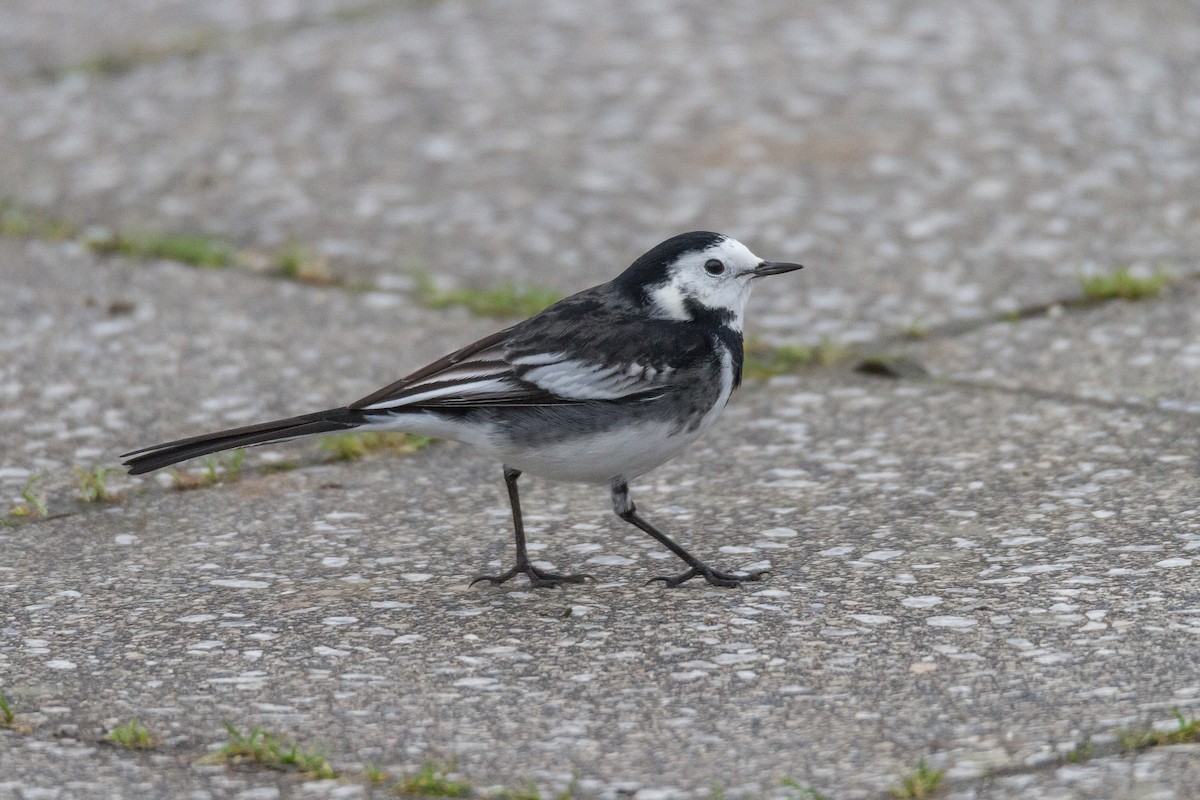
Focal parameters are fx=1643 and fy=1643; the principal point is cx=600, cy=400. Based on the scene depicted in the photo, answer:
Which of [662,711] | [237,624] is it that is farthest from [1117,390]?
[237,624]

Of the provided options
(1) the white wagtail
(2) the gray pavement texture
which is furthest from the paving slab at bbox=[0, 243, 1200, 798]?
(1) the white wagtail

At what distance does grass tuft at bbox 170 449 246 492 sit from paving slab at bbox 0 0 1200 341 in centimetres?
179

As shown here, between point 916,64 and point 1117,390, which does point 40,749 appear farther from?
point 916,64

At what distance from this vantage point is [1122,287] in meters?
6.54

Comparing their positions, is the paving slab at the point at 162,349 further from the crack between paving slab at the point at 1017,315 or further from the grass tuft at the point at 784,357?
the crack between paving slab at the point at 1017,315

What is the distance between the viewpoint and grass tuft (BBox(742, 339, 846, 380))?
6227 mm

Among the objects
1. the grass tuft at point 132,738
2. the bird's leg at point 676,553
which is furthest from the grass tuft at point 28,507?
the bird's leg at point 676,553

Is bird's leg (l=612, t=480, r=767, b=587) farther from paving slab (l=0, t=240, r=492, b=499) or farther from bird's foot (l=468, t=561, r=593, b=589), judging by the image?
paving slab (l=0, t=240, r=492, b=499)

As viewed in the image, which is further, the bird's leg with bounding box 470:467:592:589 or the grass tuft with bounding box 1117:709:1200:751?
the bird's leg with bounding box 470:467:592:589

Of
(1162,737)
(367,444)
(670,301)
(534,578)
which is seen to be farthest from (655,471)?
(1162,737)

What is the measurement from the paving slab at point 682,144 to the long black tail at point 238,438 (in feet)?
7.97

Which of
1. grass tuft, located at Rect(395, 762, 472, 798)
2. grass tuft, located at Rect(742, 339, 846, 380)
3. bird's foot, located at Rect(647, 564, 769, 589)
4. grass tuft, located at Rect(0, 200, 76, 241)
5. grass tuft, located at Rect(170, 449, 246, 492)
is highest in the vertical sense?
grass tuft, located at Rect(0, 200, 76, 241)

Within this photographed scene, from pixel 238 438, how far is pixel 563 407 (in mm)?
914

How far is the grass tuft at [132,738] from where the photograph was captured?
11.6 ft
